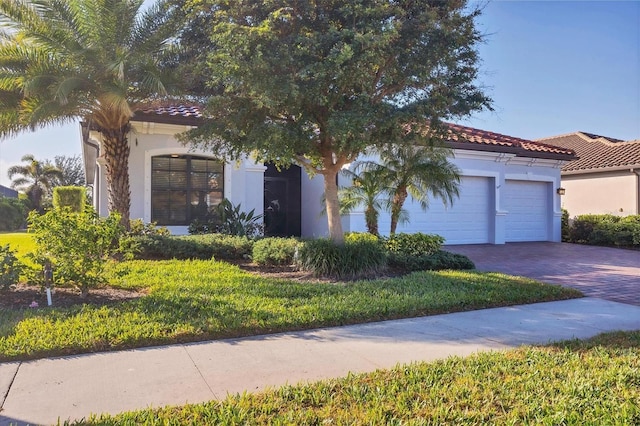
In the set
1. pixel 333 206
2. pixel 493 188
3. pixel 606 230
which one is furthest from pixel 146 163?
pixel 606 230

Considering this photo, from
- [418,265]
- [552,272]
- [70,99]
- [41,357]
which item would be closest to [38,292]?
[41,357]

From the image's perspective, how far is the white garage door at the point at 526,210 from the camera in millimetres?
17906

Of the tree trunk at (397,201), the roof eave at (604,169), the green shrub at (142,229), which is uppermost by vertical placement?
the roof eave at (604,169)

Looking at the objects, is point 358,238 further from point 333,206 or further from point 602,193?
point 602,193

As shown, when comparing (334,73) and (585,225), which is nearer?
(334,73)

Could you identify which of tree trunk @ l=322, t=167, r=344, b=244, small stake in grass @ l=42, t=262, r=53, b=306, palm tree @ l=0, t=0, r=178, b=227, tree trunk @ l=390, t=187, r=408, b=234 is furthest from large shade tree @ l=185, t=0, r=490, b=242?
small stake in grass @ l=42, t=262, r=53, b=306

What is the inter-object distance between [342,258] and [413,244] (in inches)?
99.9

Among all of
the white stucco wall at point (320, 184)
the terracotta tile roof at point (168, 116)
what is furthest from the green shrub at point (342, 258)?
the terracotta tile roof at point (168, 116)

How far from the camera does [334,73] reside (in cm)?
754

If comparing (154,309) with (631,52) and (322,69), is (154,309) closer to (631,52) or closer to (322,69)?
(322,69)

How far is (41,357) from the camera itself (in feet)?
14.8

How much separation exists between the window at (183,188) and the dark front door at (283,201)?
248 cm

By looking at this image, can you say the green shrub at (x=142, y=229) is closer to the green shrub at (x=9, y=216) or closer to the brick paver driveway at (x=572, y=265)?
the brick paver driveway at (x=572, y=265)

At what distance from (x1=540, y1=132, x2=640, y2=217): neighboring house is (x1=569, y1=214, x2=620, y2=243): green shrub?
2243mm
